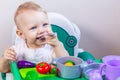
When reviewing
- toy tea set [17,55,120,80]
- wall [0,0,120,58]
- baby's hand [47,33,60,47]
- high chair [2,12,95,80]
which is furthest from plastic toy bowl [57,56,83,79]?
wall [0,0,120,58]

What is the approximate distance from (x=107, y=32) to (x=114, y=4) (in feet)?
0.43

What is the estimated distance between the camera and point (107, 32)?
131 centimetres

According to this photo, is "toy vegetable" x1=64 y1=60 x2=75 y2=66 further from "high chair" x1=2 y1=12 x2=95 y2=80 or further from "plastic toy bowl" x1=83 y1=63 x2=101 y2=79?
"high chair" x1=2 y1=12 x2=95 y2=80

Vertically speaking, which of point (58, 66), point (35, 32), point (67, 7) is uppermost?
point (67, 7)

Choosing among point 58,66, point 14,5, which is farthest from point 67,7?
point 58,66

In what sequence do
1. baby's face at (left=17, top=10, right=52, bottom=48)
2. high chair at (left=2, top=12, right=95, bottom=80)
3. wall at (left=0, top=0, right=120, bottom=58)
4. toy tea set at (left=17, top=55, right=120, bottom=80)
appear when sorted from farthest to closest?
1. wall at (left=0, top=0, right=120, bottom=58)
2. high chair at (left=2, top=12, right=95, bottom=80)
3. baby's face at (left=17, top=10, right=52, bottom=48)
4. toy tea set at (left=17, top=55, right=120, bottom=80)

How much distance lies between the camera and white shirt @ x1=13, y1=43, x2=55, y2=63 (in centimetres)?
95

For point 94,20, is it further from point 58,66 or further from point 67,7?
point 58,66

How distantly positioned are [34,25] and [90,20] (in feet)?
1.46

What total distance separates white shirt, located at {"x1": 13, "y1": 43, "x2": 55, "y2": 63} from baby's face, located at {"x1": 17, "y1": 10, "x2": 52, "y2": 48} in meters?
0.05

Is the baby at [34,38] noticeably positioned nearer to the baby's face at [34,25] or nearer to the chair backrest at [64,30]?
the baby's face at [34,25]

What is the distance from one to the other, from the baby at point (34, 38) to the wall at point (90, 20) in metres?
0.23

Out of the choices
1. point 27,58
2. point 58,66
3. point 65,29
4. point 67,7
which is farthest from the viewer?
point 67,7

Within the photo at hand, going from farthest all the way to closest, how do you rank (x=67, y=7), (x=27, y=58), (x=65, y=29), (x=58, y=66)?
(x=67, y=7) → (x=65, y=29) → (x=27, y=58) → (x=58, y=66)
